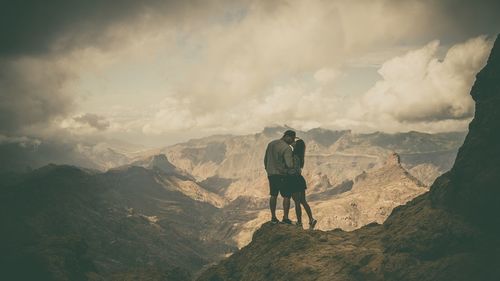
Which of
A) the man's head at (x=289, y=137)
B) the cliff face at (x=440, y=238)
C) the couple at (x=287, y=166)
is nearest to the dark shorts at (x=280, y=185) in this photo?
the couple at (x=287, y=166)

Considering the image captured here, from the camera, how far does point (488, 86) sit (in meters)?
21.4

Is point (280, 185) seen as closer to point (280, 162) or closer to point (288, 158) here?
point (280, 162)

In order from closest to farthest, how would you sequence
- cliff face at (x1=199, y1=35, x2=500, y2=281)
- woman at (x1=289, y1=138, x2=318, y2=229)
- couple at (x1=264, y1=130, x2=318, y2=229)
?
1. cliff face at (x1=199, y1=35, x2=500, y2=281)
2. couple at (x1=264, y1=130, x2=318, y2=229)
3. woman at (x1=289, y1=138, x2=318, y2=229)

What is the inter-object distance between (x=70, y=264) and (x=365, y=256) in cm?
2675

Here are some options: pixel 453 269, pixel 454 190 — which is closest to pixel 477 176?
pixel 454 190

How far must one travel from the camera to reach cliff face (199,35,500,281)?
16.7 metres

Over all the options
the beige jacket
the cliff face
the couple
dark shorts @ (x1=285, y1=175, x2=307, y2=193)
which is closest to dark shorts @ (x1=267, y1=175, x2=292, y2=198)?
the couple

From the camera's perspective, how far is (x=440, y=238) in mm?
18219

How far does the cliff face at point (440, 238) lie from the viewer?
54.9 feet

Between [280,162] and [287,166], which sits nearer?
[287,166]

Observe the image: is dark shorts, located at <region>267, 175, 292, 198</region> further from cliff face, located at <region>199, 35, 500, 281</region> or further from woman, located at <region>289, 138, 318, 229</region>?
cliff face, located at <region>199, 35, 500, 281</region>

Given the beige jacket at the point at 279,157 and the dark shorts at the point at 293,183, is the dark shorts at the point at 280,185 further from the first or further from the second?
the beige jacket at the point at 279,157

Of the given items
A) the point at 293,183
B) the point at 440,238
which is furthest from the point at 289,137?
the point at 440,238

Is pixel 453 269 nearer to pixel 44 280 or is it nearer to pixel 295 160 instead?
pixel 295 160
